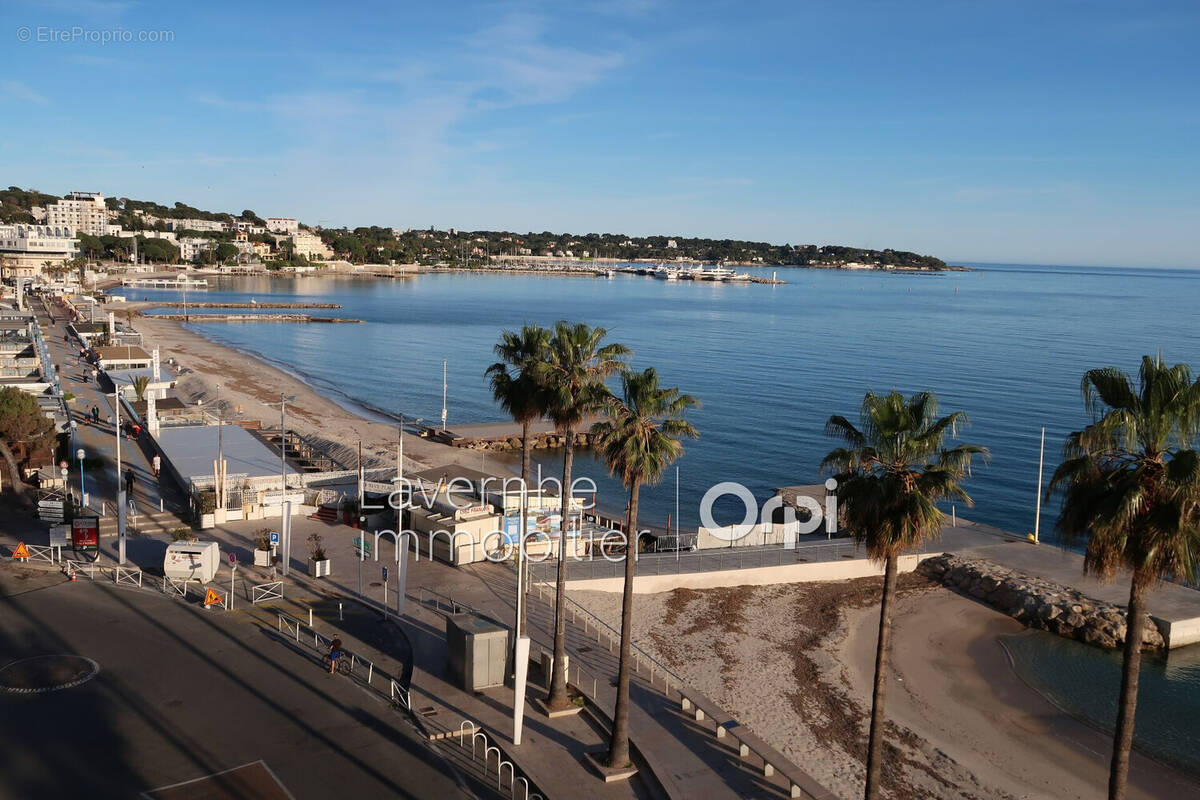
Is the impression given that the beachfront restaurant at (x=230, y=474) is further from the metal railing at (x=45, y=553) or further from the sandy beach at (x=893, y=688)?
the sandy beach at (x=893, y=688)

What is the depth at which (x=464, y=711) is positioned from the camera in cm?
1762

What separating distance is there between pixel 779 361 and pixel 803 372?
872 centimetres

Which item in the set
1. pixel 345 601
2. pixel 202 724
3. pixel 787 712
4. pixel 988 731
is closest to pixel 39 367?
pixel 345 601

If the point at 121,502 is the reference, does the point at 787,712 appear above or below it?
below

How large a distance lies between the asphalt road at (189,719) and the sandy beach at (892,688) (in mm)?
9034

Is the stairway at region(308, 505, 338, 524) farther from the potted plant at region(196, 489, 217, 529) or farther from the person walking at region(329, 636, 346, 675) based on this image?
the person walking at region(329, 636, 346, 675)

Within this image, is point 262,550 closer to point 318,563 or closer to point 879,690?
point 318,563

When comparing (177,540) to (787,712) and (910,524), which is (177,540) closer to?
(787,712)

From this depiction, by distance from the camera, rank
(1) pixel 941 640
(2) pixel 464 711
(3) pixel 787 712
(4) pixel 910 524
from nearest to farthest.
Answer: (4) pixel 910 524, (2) pixel 464 711, (3) pixel 787 712, (1) pixel 941 640

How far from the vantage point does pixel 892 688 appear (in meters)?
24.3

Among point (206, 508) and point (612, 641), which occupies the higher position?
point (206, 508)

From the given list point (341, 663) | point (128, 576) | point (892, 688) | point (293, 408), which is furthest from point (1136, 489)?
point (293, 408)

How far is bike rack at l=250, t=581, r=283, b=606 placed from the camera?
23.4m

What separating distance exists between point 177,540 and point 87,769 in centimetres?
1240
